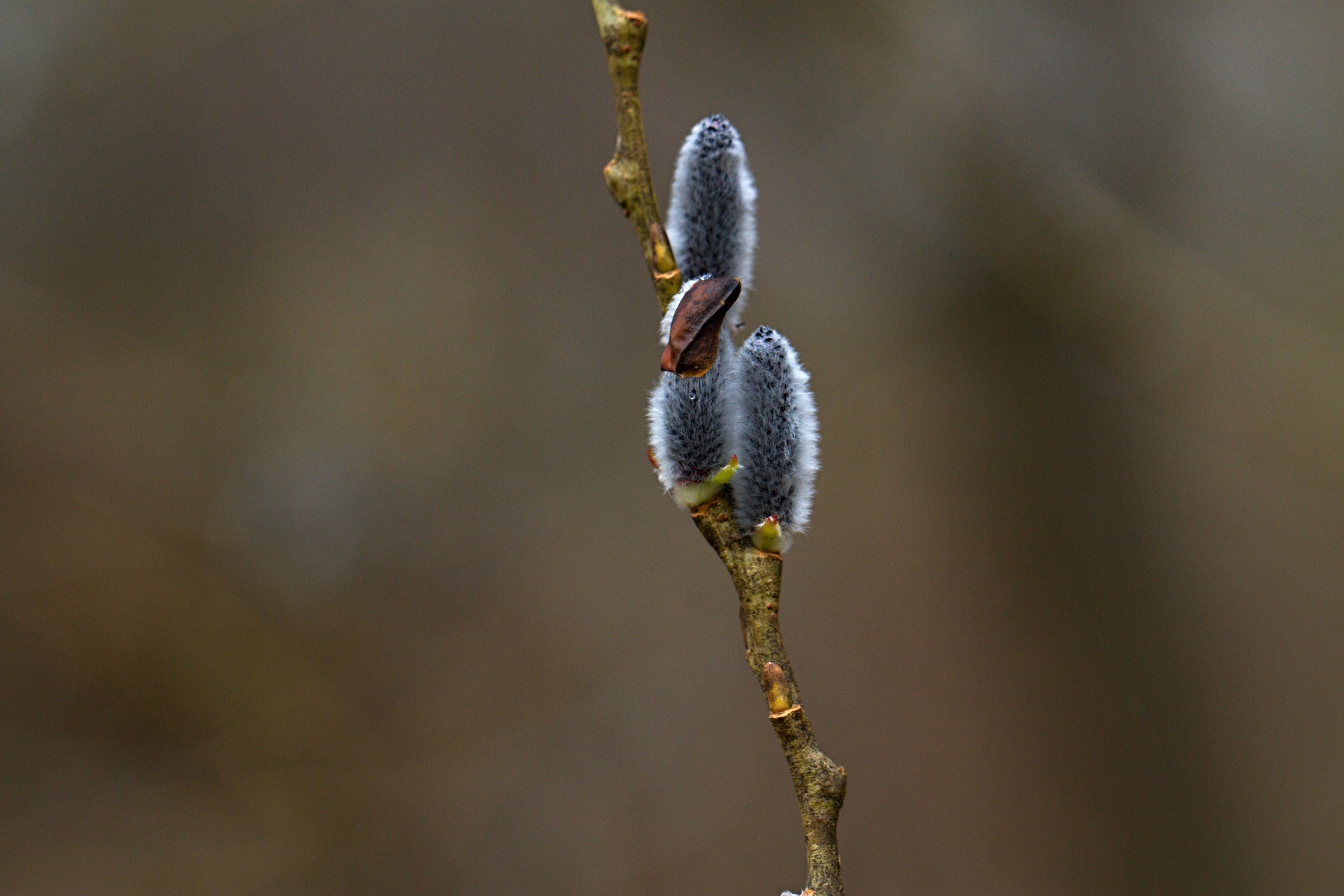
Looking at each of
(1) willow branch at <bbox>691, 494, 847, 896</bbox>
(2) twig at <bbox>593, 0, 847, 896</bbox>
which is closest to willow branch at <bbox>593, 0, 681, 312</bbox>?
(2) twig at <bbox>593, 0, 847, 896</bbox>

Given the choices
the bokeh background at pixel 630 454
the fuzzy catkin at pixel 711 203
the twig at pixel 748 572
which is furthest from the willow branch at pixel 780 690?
the bokeh background at pixel 630 454

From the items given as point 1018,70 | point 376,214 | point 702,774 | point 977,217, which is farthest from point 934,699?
point 376,214

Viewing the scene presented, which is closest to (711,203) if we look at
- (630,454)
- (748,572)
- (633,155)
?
(633,155)

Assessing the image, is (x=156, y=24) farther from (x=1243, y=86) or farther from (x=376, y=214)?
(x=1243, y=86)

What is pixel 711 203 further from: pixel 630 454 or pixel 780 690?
pixel 630 454

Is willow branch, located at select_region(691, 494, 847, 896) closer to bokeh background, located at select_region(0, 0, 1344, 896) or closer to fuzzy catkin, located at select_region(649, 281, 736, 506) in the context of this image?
fuzzy catkin, located at select_region(649, 281, 736, 506)

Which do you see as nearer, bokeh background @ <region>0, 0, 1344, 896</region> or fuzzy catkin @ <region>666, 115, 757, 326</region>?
fuzzy catkin @ <region>666, 115, 757, 326</region>
